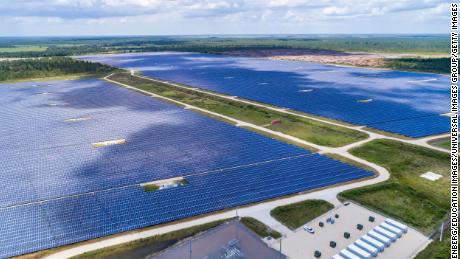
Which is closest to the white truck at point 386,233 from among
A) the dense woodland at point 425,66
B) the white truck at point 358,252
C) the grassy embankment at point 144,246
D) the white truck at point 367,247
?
the white truck at point 367,247

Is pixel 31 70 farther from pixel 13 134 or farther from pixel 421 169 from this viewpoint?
pixel 421 169

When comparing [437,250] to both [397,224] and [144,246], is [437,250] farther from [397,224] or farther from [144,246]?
[144,246]

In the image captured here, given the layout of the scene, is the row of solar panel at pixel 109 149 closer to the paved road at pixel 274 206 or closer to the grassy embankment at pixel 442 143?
the paved road at pixel 274 206

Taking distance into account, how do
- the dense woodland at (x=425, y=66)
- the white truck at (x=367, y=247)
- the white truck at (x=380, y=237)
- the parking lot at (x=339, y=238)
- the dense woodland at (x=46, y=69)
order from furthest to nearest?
the dense woodland at (x=425, y=66), the dense woodland at (x=46, y=69), the white truck at (x=380, y=237), the parking lot at (x=339, y=238), the white truck at (x=367, y=247)

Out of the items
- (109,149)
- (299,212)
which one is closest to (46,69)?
(109,149)

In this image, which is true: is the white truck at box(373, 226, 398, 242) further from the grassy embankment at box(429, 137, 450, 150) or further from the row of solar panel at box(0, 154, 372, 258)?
the grassy embankment at box(429, 137, 450, 150)

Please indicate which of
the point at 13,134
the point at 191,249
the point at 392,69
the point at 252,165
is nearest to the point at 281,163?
the point at 252,165
